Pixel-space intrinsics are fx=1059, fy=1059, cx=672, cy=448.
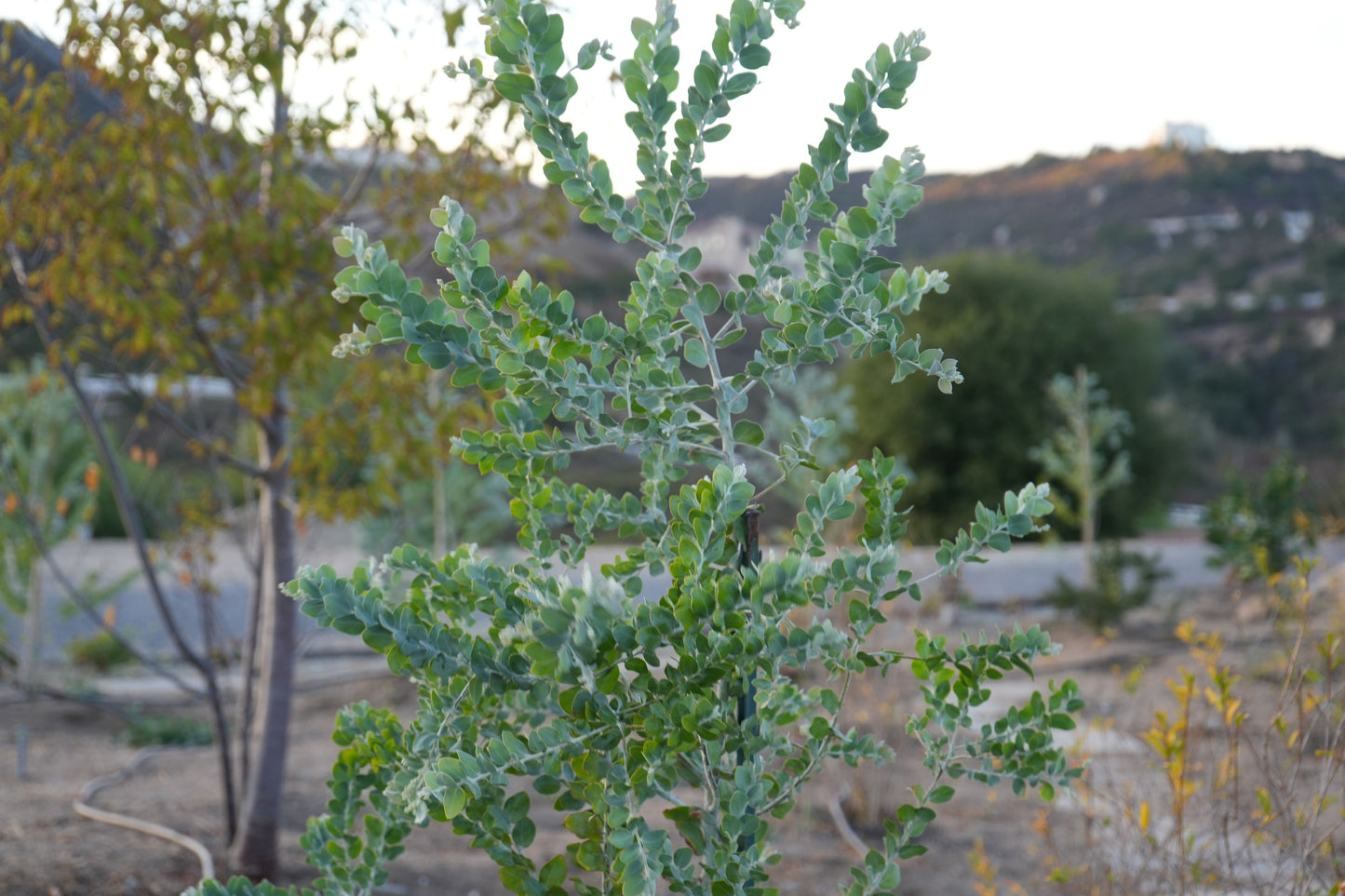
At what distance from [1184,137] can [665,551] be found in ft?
185

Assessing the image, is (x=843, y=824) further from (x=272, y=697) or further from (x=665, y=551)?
(x=665, y=551)

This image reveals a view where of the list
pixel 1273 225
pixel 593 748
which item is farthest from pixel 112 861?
pixel 1273 225

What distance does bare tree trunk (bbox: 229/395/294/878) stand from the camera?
11.3 ft

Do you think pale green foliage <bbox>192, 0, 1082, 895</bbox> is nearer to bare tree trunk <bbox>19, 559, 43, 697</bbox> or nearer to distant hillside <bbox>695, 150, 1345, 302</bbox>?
bare tree trunk <bbox>19, 559, 43, 697</bbox>

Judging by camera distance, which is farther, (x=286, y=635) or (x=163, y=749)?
(x=163, y=749)

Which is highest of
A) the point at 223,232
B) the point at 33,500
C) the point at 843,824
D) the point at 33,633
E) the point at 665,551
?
the point at 223,232

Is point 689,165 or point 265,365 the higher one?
point 689,165

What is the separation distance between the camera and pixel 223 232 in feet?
10.2

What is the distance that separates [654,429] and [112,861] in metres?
3.05

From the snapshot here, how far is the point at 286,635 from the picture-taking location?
352cm

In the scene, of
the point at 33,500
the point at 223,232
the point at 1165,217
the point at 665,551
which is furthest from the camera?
the point at 1165,217

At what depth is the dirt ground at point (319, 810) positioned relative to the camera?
3.46m

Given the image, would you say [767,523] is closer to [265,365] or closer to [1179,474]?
[1179,474]

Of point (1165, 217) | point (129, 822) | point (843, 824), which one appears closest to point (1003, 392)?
point (843, 824)
